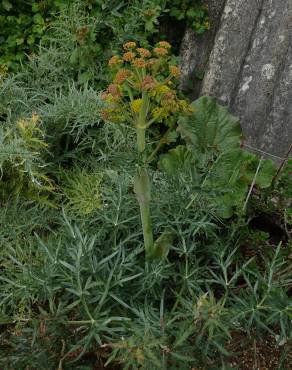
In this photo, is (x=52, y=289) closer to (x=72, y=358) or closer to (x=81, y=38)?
(x=72, y=358)

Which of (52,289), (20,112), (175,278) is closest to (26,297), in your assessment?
(52,289)

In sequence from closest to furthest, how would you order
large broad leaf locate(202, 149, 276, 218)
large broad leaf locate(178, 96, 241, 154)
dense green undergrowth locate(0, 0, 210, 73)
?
large broad leaf locate(202, 149, 276, 218) → large broad leaf locate(178, 96, 241, 154) → dense green undergrowth locate(0, 0, 210, 73)

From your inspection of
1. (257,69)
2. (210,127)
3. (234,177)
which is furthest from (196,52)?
(234,177)

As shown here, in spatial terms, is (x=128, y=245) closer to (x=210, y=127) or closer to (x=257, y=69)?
(x=210, y=127)

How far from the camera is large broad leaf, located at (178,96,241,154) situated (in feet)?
10.6

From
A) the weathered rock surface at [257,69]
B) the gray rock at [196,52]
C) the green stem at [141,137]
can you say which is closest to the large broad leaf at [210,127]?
the weathered rock surface at [257,69]

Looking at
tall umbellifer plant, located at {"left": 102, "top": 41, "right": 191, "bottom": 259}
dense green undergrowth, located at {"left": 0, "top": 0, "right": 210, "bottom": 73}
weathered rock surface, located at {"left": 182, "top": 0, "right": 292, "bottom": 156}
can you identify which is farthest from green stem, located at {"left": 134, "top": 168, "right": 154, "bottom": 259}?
dense green undergrowth, located at {"left": 0, "top": 0, "right": 210, "bottom": 73}

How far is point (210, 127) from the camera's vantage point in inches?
129

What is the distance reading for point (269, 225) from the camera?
328cm

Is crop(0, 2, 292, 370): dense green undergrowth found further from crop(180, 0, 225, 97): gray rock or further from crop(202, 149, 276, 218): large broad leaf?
crop(180, 0, 225, 97): gray rock

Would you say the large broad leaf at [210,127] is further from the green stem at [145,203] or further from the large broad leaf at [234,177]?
the green stem at [145,203]

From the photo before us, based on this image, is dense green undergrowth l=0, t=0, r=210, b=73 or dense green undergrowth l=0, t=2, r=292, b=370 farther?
dense green undergrowth l=0, t=0, r=210, b=73

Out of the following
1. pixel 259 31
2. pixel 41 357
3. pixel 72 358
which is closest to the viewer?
pixel 41 357

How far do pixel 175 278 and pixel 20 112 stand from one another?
1.62 meters
